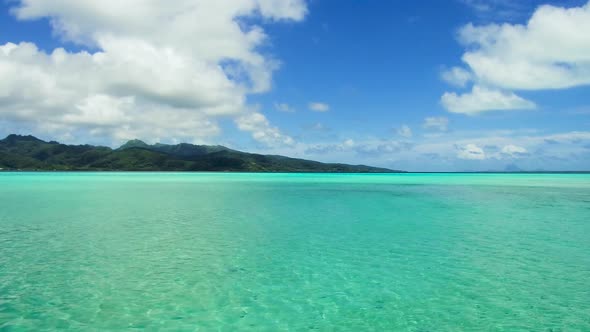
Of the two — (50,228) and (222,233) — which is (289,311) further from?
(50,228)

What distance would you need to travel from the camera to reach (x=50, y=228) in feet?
90.2

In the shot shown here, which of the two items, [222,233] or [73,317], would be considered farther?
[222,233]

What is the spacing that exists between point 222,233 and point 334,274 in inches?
460

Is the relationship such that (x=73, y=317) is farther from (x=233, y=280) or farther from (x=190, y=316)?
(x=233, y=280)

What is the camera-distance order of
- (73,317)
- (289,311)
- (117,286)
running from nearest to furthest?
(73,317)
(289,311)
(117,286)

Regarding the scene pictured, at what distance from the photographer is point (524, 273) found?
55.5 feet

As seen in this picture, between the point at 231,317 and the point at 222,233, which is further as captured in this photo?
the point at 222,233

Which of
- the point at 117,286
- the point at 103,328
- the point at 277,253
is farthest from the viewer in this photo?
the point at 277,253

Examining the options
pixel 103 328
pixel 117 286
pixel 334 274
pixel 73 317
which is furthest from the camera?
pixel 334 274

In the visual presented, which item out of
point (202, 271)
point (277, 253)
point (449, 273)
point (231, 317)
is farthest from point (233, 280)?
point (449, 273)

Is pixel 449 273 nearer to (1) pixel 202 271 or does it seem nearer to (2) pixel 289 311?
(2) pixel 289 311

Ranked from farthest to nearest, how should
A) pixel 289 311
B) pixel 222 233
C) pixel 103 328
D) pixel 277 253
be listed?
pixel 222 233 < pixel 277 253 < pixel 289 311 < pixel 103 328

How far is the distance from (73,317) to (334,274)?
9.96 metres

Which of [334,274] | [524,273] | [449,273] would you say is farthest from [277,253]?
[524,273]
